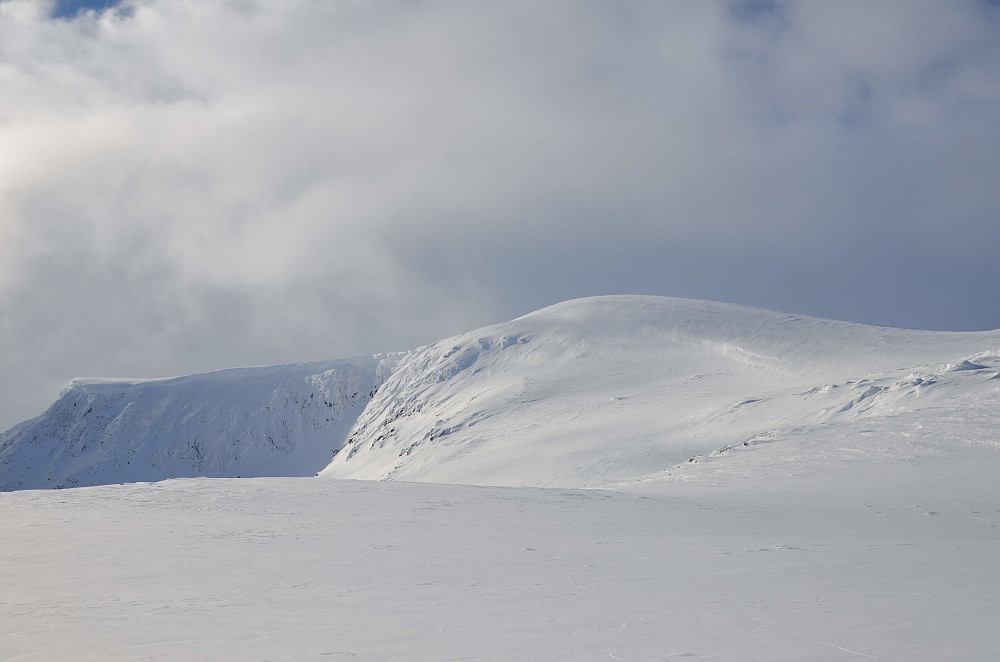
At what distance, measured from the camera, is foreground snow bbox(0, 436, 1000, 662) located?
7086 millimetres

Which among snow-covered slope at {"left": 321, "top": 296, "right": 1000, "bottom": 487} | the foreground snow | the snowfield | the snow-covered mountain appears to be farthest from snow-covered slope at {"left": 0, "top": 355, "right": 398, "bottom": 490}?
the foreground snow

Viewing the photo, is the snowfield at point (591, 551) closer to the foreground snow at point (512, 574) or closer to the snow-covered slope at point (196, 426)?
the foreground snow at point (512, 574)

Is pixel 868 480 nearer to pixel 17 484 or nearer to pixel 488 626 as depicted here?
pixel 488 626

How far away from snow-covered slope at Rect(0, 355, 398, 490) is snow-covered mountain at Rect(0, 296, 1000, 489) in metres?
0.32

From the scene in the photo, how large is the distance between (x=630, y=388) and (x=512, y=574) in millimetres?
47668

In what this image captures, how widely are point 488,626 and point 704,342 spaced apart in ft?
203

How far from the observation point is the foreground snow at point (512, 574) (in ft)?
23.2

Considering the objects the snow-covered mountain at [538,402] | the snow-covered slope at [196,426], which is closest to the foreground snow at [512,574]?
the snow-covered mountain at [538,402]

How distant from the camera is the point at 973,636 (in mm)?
7004

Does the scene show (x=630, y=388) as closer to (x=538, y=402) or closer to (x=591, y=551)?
(x=538, y=402)

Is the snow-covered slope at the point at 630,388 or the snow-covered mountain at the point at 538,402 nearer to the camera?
the snow-covered slope at the point at 630,388

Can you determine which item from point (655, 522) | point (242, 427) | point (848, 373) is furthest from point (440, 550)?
point (242, 427)

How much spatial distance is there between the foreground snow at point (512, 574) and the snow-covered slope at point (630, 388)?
1298cm

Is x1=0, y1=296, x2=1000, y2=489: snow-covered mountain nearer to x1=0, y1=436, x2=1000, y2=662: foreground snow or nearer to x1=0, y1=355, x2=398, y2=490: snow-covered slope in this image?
x1=0, y1=355, x2=398, y2=490: snow-covered slope
